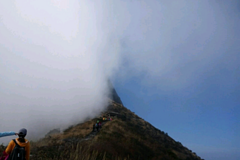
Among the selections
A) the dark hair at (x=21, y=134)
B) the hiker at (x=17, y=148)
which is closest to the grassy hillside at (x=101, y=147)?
the hiker at (x=17, y=148)

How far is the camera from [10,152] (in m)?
5.48

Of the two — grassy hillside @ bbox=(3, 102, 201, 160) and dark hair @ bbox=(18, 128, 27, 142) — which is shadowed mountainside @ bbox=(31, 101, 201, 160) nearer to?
grassy hillside @ bbox=(3, 102, 201, 160)

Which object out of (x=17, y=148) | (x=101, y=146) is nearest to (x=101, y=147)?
(x=101, y=146)

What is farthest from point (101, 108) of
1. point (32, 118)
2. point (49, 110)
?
point (32, 118)

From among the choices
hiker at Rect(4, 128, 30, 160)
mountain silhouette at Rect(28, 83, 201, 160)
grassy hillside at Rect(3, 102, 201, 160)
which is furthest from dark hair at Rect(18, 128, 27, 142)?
mountain silhouette at Rect(28, 83, 201, 160)

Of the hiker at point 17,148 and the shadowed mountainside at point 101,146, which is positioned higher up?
the shadowed mountainside at point 101,146

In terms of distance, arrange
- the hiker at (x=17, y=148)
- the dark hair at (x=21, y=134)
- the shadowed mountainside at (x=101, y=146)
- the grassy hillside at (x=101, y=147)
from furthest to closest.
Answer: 1. the shadowed mountainside at (x=101, y=146)
2. the grassy hillside at (x=101, y=147)
3. the dark hair at (x=21, y=134)
4. the hiker at (x=17, y=148)

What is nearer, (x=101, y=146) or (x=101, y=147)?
(x=101, y=147)

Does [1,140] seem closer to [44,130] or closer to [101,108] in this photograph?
[44,130]

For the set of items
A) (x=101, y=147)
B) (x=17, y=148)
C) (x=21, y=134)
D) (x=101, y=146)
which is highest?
(x=101, y=146)

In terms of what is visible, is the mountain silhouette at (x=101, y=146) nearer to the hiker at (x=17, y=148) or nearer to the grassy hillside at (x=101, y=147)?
the grassy hillside at (x=101, y=147)

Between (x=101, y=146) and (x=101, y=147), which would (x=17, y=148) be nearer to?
(x=101, y=147)

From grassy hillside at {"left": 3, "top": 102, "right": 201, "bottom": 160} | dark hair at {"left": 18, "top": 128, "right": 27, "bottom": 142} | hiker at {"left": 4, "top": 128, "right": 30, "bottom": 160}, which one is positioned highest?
grassy hillside at {"left": 3, "top": 102, "right": 201, "bottom": 160}

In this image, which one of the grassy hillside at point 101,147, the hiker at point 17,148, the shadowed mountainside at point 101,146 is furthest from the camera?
the shadowed mountainside at point 101,146
